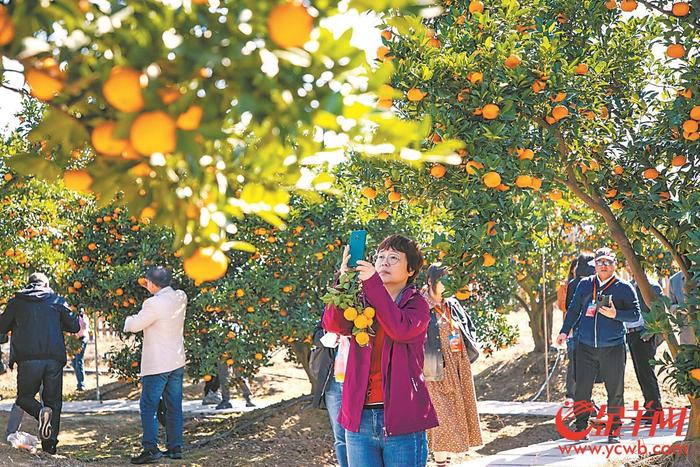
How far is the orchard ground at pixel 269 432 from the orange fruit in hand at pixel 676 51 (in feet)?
13.1

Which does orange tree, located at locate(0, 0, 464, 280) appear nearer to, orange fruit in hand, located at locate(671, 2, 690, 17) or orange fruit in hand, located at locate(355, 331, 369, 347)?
orange fruit in hand, located at locate(355, 331, 369, 347)

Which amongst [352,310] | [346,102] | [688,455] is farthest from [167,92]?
[688,455]

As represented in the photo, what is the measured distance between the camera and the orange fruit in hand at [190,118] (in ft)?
→ 4.10

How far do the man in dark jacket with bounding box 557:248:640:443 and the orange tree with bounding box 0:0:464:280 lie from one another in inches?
227

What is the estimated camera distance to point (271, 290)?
7.75 m

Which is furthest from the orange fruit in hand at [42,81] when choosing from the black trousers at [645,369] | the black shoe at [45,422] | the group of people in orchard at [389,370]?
the black trousers at [645,369]

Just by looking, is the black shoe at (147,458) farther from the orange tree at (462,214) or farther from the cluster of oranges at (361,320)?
the cluster of oranges at (361,320)

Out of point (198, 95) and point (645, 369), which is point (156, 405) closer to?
point (645, 369)

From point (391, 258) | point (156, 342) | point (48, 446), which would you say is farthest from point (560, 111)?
point (48, 446)

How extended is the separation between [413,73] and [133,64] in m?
3.08

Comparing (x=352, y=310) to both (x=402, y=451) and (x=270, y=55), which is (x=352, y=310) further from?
(x=270, y=55)

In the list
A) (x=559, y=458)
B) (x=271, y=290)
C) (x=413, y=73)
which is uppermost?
(x=413, y=73)

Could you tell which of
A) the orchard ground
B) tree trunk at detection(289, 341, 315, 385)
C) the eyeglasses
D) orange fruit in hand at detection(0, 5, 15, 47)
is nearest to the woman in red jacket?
the eyeglasses

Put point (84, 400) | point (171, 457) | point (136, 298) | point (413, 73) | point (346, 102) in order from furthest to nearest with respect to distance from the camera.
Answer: point (84, 400), point (136, 298), point (171, 457), point (413, 73), point (346, 102)
